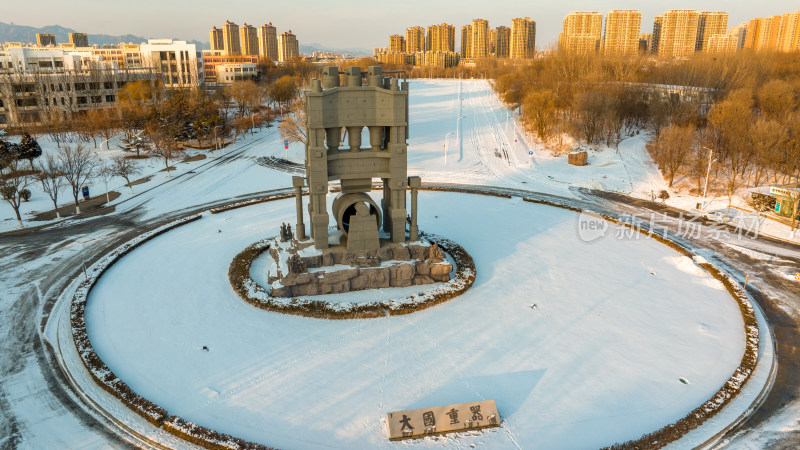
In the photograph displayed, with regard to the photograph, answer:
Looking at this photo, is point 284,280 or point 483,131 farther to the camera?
point 483,131

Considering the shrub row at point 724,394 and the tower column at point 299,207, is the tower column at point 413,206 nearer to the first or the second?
the tower column at point 299,207

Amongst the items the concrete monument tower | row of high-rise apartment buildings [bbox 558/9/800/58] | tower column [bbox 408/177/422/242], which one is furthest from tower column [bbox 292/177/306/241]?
row of high-rise apartment buildings [bbox 558/9/800/58]

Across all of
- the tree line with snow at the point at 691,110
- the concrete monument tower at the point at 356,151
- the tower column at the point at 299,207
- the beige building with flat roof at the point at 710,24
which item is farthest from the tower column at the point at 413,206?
the beige building with flat roof at the point at 710,24

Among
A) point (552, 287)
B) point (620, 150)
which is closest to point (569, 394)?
point (552, 287)

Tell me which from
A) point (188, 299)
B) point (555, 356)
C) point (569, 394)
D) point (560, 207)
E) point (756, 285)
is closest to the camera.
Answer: point (569, 394)

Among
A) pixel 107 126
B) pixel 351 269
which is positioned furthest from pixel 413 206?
pixel 107 126

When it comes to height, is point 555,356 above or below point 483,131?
below

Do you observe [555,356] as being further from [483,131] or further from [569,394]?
[483,131]
